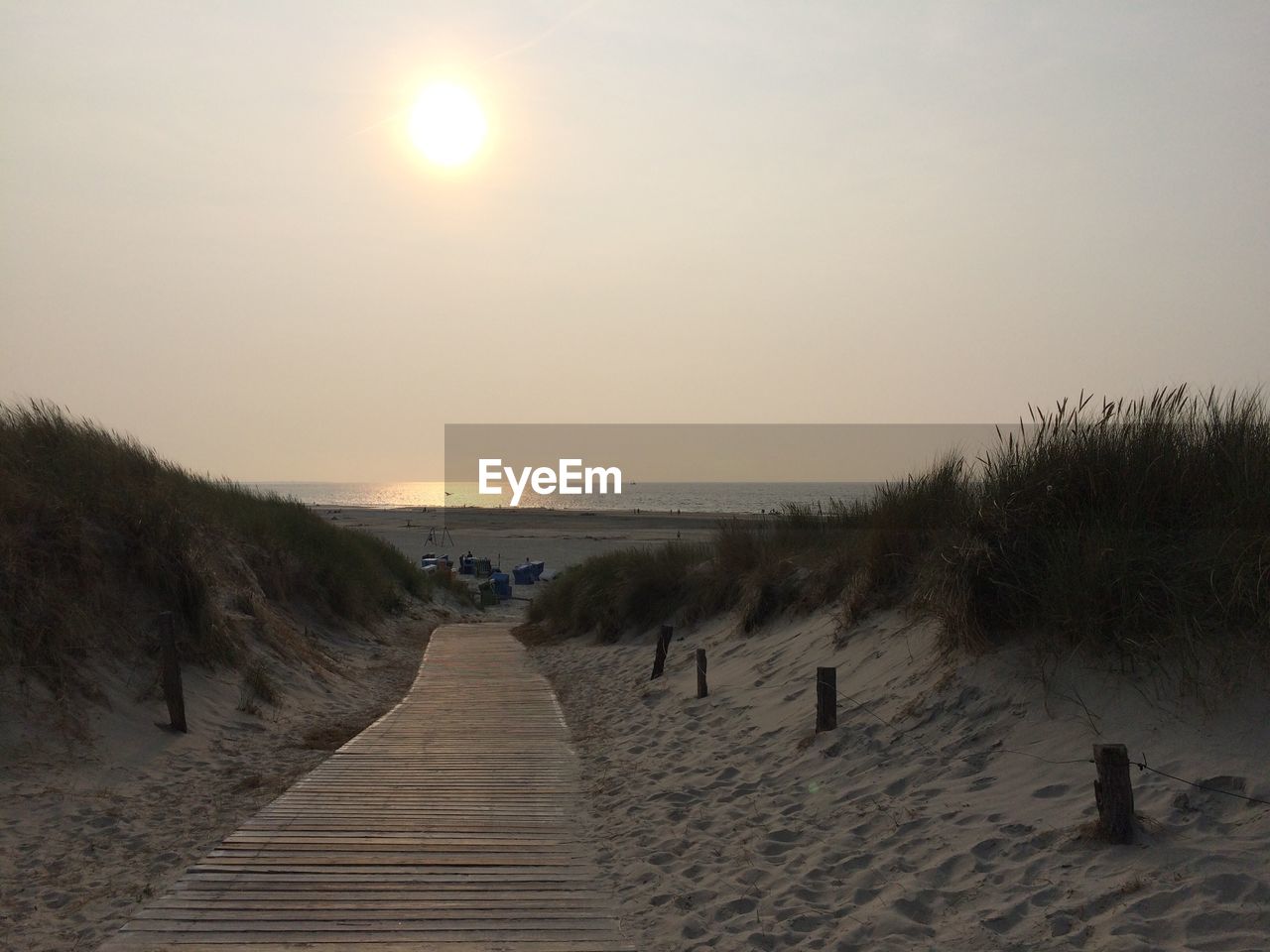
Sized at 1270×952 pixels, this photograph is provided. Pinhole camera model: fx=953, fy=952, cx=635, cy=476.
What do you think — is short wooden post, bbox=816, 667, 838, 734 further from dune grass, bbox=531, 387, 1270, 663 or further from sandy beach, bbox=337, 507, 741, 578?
sandy beach, bbox=337, 507, 741, 578

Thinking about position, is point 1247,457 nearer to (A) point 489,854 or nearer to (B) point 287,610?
(A) point 489,854

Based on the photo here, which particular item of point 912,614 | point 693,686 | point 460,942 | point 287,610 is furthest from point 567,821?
point 287,610

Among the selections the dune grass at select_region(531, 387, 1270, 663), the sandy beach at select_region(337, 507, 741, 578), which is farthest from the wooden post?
the sandy beach at select_region(337, 507, 741, 578)

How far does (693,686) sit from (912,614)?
3.70 metres

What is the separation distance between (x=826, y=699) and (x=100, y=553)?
8292 mm

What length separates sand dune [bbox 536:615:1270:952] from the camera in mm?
4582

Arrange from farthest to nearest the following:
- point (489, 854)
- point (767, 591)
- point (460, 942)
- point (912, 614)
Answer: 1. point (767, 591)
2. point (912, 614)
3. point (489, 854)
4. point (460, 942)

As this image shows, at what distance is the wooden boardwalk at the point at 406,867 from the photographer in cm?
512

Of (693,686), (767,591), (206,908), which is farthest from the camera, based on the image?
(767,591)

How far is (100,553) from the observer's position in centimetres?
1092

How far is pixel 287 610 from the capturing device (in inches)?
715

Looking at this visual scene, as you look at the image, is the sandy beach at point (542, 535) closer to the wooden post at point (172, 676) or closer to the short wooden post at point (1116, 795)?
the wooden post at point (172, 676)

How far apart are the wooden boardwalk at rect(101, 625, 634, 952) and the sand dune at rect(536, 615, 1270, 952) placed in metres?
0.44

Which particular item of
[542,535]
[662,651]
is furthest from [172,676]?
[542,535]
